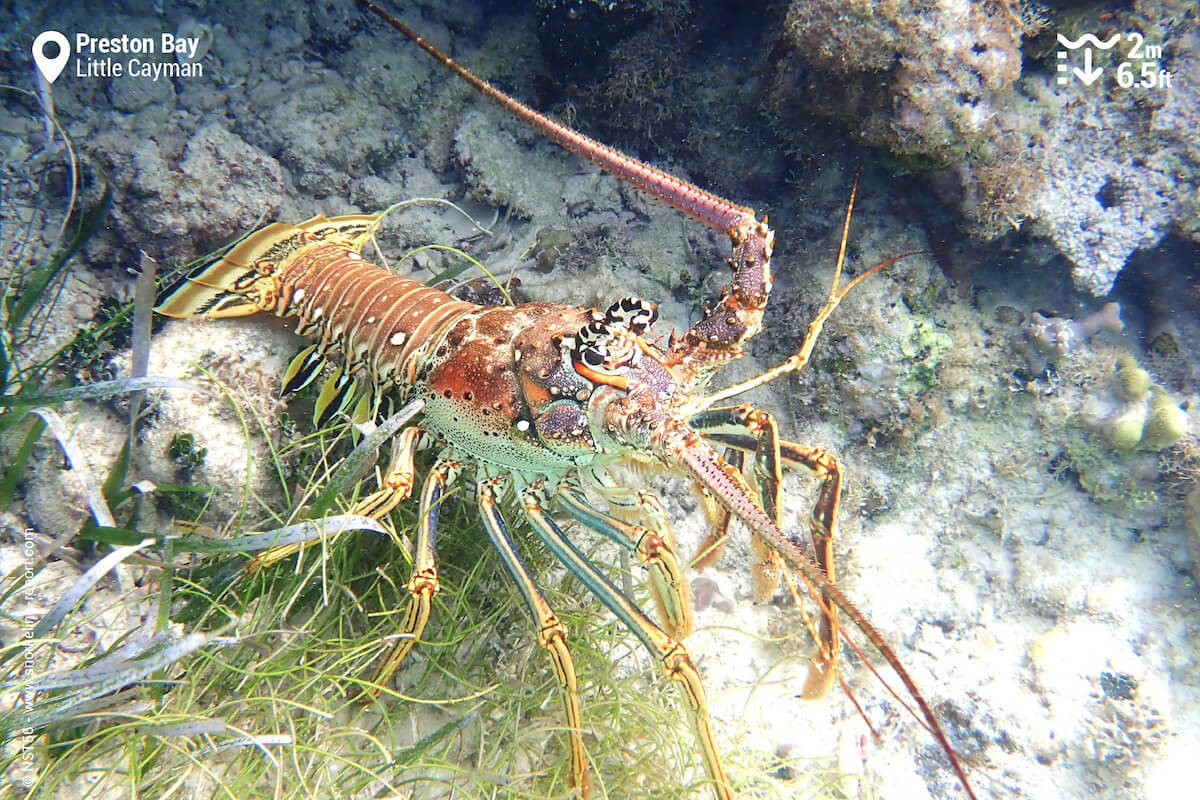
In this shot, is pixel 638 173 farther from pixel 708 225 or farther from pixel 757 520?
pixel 757 520

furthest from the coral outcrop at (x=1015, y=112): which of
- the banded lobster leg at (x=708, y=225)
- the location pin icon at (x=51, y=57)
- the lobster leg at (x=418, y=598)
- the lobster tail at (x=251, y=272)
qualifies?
the location pin icon at (x=51, y=57)

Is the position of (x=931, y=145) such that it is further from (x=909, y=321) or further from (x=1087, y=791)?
(x=1087, y=791)

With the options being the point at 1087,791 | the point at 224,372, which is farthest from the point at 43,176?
the point at 1087,791

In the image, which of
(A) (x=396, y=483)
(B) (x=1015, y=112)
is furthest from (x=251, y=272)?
(B) (x=1015, y=112)

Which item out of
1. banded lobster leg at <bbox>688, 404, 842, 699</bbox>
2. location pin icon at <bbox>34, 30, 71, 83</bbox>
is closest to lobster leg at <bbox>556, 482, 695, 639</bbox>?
banded lobster leg at <bbox>688, 404, 842, 699</bbox>

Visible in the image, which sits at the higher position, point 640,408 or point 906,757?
point 640,408

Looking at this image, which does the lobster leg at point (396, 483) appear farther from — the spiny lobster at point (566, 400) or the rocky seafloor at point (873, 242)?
the rocky seafloor at point (873, 242)
